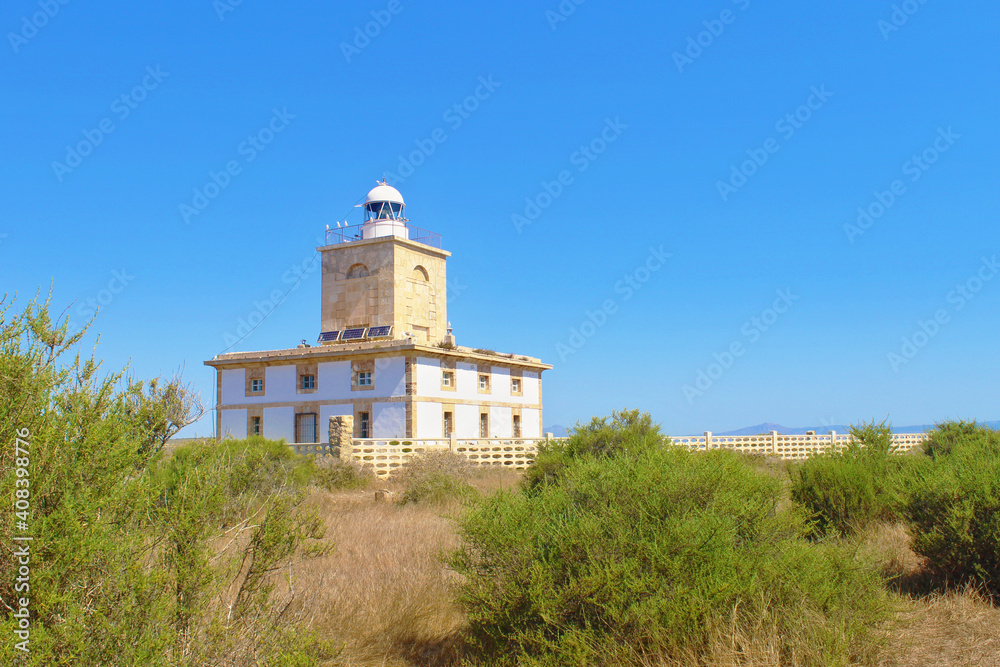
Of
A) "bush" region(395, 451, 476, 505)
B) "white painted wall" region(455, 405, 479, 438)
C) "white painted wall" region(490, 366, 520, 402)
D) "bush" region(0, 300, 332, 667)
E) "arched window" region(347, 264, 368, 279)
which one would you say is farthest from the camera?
"arched window" region(347, 264, 368, 279)

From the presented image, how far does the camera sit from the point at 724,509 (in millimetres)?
4941

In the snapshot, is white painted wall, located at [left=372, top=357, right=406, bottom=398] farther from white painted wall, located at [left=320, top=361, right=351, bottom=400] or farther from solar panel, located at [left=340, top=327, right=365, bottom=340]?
solar panel, located at [left=340, top=327, right=365, bottom=340]

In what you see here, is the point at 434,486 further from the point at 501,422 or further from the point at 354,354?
the point at 501,422

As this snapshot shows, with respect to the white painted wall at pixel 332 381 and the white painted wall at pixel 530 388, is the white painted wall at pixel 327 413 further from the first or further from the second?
the white painted wall at pixel 530 388

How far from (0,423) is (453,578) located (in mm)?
3723

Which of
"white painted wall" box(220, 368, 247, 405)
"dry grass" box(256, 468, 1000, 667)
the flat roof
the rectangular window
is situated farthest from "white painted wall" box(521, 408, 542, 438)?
"dry grass" box(256, 468, 1000, 667)

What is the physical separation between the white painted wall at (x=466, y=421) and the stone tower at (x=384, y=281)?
394 centimetres

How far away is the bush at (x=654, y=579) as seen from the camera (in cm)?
443

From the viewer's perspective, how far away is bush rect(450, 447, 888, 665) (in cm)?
443

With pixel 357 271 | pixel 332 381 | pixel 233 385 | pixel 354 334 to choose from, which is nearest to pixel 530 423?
pixel 354 334

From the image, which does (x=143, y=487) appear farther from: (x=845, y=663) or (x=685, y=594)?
(x=845, y=663)

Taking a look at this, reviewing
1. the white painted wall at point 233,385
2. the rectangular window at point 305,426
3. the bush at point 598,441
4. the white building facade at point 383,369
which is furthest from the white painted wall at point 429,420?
the bush at point 598,441

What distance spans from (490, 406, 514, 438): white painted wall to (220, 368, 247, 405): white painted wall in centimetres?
1011

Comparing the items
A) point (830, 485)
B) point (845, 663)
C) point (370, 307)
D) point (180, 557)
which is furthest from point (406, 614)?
point (370, 307)
